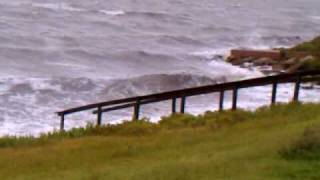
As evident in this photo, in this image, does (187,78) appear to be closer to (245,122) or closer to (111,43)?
(111,43)

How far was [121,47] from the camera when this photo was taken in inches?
1781

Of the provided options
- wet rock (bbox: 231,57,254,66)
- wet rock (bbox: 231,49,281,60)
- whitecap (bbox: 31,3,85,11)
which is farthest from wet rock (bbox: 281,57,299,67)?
whitecap (bbox: 31,3,85,11)

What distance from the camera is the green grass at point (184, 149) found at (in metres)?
10.1

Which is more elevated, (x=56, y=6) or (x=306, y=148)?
(x=306, y=148)

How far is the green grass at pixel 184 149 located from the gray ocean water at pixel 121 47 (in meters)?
6.14

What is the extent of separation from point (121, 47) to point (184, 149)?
32.5 metres

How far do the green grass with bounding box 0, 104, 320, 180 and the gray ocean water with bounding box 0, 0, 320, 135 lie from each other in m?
6.14

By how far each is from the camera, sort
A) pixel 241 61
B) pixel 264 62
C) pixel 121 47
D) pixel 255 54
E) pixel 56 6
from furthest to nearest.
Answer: pixel 56 6, pixel 121 47, pixel 255 54, pixel 241 61, pixel 264 62

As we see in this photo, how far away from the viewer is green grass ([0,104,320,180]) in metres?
10.1

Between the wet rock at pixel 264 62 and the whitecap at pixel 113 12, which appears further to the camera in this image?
the whitecap at pixel 113 12

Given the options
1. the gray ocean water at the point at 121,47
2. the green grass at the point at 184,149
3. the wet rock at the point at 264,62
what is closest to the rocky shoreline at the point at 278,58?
the wet rock at the point at 264,62

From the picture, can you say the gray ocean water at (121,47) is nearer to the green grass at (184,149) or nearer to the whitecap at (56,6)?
the whitecap at (56,6)

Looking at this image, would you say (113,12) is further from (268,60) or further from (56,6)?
(268,60)

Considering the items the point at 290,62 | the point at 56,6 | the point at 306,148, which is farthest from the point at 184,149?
the point at 56,6
